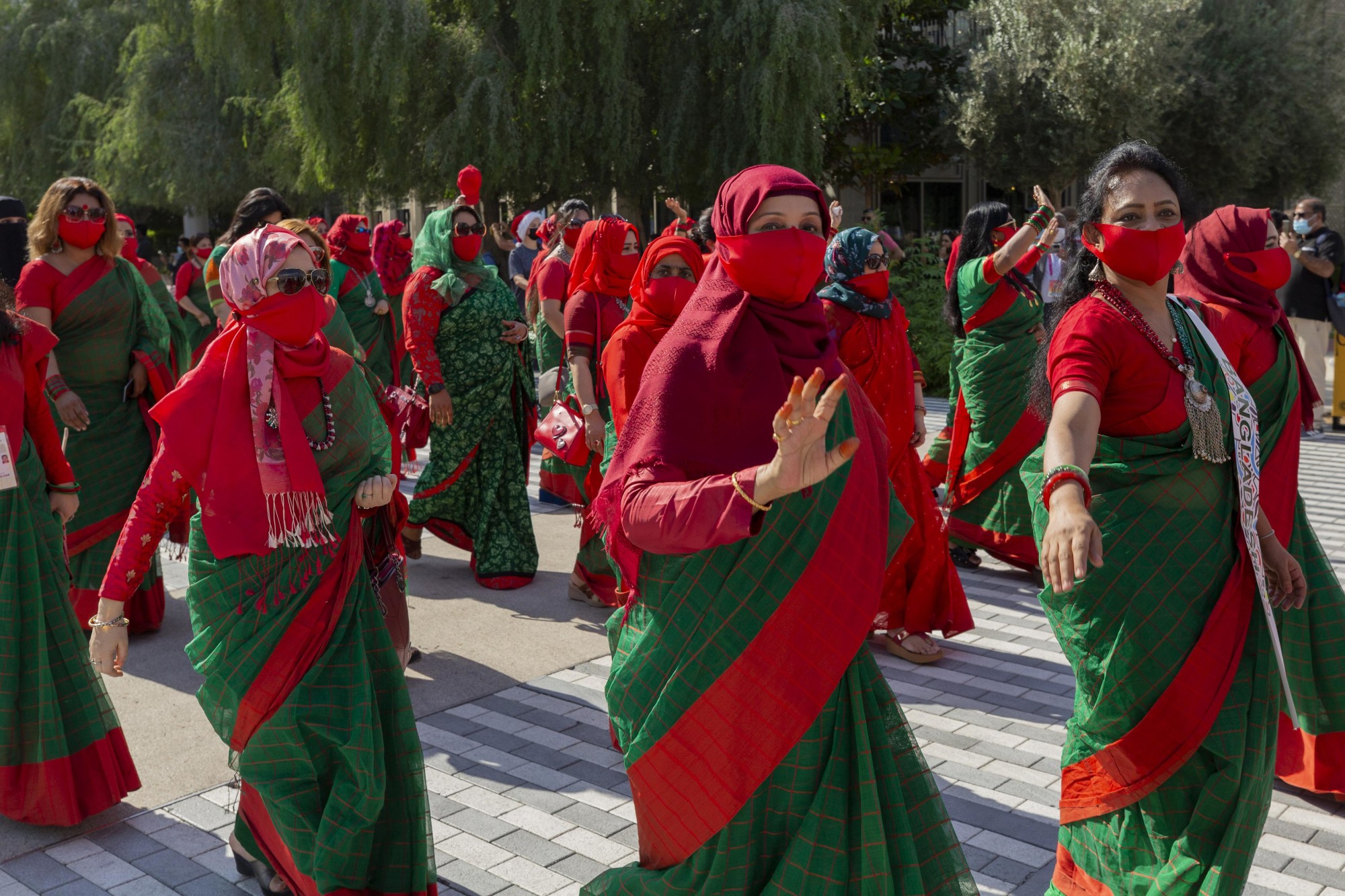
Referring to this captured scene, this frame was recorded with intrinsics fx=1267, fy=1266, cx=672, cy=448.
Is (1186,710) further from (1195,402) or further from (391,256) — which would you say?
(391,256)

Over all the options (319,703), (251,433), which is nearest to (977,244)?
(251,433)

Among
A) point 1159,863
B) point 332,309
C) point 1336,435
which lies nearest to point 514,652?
point 332,309

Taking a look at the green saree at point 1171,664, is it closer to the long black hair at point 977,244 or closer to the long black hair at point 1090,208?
the long black hair at point 1090,208

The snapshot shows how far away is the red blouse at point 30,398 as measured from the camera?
398 centimetres

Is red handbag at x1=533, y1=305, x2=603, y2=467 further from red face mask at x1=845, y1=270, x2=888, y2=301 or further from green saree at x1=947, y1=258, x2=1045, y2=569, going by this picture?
green saree at x1=947, y1=258, x2=1045, y2=569

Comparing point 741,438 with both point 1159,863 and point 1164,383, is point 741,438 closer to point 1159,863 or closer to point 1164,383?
point 1164,383

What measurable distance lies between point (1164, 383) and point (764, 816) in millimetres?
1451

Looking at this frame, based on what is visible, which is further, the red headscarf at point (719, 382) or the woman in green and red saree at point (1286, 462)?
the woman in green and red saree at point (1286, 462)

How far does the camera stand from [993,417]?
22.5 ft

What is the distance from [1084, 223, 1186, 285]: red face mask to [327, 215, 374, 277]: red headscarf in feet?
17.2

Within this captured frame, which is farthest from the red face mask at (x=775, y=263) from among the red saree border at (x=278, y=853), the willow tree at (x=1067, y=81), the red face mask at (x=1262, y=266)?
the willow tree at (x=1067, y=81)

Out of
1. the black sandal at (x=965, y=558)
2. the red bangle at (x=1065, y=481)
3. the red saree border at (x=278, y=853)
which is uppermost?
the red bangle at (x=1065, y=481)

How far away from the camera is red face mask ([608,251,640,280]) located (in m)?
5.99

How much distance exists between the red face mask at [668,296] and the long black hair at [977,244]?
242cm
